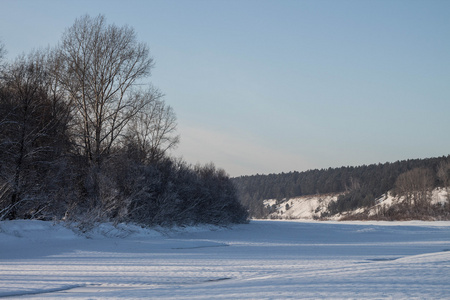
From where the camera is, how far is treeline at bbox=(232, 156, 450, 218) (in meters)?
105

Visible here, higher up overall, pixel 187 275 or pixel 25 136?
pixel 25 136

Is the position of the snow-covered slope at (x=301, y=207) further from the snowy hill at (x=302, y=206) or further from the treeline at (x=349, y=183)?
the treeline at (x=349, y=183)

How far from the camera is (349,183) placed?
15875 cm

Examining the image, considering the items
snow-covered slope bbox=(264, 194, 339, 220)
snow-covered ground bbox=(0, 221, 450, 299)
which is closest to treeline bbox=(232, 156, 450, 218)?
snow-covered slope bbox=(264, 194, 339, 220)

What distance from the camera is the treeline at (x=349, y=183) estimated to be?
105438 millimetres

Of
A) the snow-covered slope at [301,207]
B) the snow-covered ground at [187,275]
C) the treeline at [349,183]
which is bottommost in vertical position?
the snow-covered ground at [187,275]

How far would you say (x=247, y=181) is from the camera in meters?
198

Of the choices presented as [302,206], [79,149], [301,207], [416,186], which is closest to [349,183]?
[302,206]

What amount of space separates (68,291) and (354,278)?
5257mm

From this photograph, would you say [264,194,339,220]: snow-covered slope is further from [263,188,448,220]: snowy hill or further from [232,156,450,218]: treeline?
[232,156,450,218]: treeline

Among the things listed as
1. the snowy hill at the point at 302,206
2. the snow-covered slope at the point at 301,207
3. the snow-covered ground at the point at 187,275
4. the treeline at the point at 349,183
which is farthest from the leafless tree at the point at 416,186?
the snow-covered ground at the point at 187,275

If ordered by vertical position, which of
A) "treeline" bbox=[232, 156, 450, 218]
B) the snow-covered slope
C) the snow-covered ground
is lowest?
the snow-covered ground

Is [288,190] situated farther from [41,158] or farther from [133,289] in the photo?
[133,289]

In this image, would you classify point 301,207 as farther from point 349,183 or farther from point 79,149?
point 79,149
